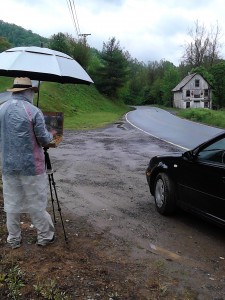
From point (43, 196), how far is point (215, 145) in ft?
8.20

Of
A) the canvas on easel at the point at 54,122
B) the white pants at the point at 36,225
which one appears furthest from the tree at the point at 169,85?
the white pants at the point at 36,225

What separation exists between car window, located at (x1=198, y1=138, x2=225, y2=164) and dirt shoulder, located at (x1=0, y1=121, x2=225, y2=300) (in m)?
1.05

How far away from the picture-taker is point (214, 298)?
375 cm

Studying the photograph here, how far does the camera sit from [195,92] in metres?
83.4

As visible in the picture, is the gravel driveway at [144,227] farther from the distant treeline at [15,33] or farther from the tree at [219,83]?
the distant treeline at [15,33]

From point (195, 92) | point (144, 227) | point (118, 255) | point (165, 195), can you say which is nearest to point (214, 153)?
point (165, 195)

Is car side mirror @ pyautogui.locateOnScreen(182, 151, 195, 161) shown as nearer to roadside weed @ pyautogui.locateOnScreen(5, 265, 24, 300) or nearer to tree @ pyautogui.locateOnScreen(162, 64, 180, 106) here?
roadside weed @ pyautogui.locateOnScreen(5, 265, 24, 300)

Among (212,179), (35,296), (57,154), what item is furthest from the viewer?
(57,154)

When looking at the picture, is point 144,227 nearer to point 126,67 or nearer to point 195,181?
point 195,181

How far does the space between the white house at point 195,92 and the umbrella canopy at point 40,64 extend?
79.6 meters

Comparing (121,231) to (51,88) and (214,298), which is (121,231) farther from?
(51,88)

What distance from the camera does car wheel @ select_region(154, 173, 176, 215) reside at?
6223 millimetres

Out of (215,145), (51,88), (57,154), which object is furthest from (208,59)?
(215,145)

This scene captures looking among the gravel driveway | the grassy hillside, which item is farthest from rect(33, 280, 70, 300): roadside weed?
the grassy hillside
